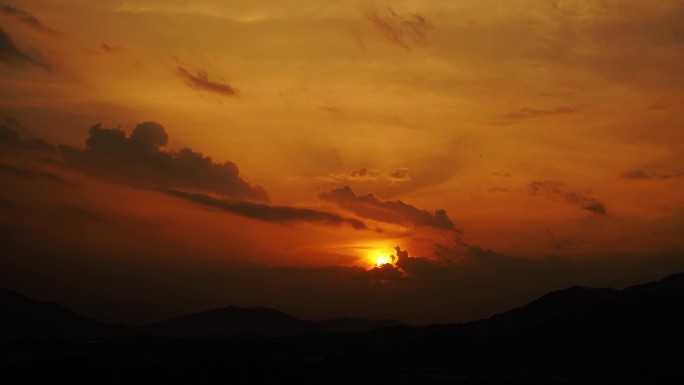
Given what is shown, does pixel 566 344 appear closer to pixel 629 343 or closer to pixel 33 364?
pixel 629 343

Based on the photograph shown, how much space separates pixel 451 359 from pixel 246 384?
2408 inches

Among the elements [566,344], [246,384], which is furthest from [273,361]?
[566,344]

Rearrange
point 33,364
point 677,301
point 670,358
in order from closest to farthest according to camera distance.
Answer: point 33,364, point 670,358, point 677,301

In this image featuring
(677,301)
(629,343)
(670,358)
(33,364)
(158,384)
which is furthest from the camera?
(677,301)

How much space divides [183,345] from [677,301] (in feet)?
412

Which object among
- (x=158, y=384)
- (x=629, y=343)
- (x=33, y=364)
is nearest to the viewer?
(x=158, y=384)

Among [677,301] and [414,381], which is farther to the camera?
[677,301]

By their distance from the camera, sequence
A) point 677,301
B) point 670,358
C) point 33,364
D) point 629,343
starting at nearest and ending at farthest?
point 33,364, point 670,358, point 629,343, point 677,301

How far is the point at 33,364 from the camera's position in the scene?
155000 millimetres

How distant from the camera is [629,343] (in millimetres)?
184875

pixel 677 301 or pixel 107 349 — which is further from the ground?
pixel 677 301

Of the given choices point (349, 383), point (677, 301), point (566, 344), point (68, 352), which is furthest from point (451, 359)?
point (68, 352)

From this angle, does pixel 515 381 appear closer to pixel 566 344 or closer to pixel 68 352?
pixel 566 344

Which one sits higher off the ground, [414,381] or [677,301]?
[677,301]
